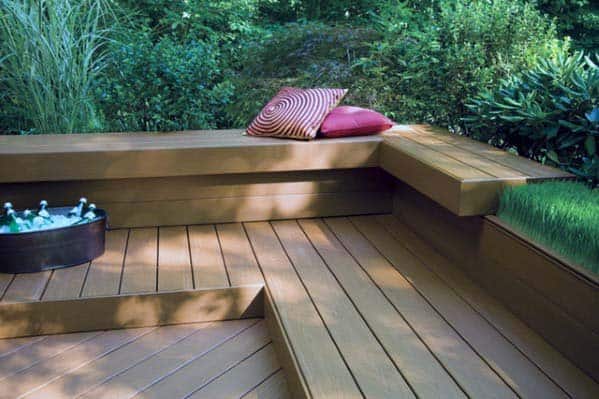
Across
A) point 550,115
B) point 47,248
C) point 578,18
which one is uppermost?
point 578,18

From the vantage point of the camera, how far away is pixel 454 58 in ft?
13.2

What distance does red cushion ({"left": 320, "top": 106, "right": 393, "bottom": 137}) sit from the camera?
357cm

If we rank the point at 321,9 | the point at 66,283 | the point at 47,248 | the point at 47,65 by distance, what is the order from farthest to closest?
1. the point at 321,9
2. the point at 47,65
3. the point at 47,248
4. the point at 66,283

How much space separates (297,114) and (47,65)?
1532 millimetres

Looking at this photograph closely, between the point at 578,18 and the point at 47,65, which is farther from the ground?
the point at 578,18

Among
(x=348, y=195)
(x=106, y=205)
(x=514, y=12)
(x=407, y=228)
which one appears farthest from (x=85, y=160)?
(x=514, y=12)

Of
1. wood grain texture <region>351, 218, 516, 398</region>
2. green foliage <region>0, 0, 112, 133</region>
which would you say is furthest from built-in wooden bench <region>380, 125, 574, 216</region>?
green foliage <region>0, 0, 112, 133</region>

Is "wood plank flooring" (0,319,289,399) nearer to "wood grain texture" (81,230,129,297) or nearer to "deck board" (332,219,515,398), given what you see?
"wood grain texture" (81,230,129,297)

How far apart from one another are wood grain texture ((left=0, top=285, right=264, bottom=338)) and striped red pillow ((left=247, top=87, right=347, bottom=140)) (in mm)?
1122

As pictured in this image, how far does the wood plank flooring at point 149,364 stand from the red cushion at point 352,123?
4.27ft

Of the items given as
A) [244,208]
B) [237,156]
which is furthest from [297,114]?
[244,208]

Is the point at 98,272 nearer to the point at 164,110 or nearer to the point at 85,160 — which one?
the point at 85,160

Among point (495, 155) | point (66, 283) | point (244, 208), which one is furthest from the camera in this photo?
point (244, 208)

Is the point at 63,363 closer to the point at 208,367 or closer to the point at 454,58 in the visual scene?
the point at 208,367
